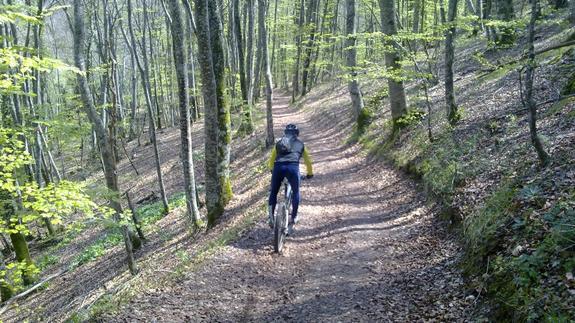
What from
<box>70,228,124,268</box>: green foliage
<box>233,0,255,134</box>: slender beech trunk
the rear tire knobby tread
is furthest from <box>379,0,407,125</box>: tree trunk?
<box>70,228,124,268</box>: green foliage

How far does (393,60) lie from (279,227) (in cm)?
798

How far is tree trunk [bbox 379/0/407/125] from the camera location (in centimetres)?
1279

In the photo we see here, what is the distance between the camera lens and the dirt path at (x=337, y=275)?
5.62 m

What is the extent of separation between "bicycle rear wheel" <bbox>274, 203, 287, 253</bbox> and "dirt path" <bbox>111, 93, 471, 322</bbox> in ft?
0.71

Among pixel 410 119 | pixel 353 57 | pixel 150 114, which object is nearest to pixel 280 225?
pixel 410 119

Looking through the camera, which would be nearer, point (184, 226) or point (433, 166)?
point (433, 166)

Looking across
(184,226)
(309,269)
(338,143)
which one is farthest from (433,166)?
(338,143)

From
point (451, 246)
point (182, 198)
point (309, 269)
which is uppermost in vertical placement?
point (451, 246)

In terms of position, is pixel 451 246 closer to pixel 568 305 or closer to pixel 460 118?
pixel 568 305

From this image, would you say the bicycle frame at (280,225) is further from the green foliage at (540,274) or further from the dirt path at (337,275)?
the green foliage at (540,274)

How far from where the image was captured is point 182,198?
16062 mm

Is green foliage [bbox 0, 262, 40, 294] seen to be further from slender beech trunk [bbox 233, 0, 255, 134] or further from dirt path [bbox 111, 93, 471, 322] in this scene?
slender beech trunk [bbox 233, 0, 255, 134]

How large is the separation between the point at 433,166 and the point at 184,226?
7.59 metres

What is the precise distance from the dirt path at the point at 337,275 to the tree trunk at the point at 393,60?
3.98m
